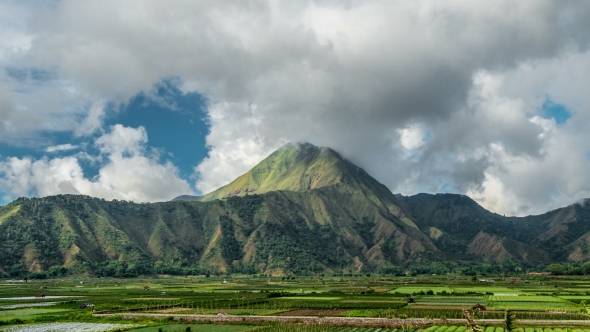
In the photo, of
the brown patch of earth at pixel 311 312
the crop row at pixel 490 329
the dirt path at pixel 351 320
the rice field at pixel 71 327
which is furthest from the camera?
the brown patch of earth at pixel 311 312

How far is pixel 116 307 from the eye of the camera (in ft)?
269

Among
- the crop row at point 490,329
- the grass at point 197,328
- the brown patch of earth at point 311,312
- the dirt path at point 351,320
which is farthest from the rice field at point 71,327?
the crop row at point 490,329

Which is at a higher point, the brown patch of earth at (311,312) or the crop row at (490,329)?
the brown patch of earth at (311,312)

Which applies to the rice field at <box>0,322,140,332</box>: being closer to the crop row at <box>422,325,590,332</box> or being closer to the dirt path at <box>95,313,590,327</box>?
the dirt path at <box>95,313,590,327</box>

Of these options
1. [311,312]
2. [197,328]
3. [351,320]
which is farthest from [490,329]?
[197,328]

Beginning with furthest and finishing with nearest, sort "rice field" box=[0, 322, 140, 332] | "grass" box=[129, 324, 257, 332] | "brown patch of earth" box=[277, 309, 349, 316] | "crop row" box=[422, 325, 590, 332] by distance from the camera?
"brown patch of earth" box=[277, 309, 349, 316]
"grass" box=[129, 324, 257, 332]
"rice field" box=[0, 322, 140, 332]
"crop row" box=[422, 325, 590, 332]

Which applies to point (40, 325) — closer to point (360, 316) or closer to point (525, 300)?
point (360, 316)

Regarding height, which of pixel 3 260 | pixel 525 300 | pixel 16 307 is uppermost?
pixel 3 260

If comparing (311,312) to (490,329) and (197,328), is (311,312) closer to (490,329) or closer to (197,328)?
(197,328)

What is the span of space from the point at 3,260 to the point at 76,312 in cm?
14994

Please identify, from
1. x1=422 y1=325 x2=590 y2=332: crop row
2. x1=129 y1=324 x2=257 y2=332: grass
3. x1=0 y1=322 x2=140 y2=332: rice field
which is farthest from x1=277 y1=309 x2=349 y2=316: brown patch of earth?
x1=0 y1=322 x2=140 y2=332: rice field

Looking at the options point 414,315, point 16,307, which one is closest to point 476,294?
point 414,315

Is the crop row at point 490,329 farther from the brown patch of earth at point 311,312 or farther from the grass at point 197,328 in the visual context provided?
the grass at point 197,328

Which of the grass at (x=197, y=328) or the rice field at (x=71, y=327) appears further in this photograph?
the grass at (x=197, y=328)
